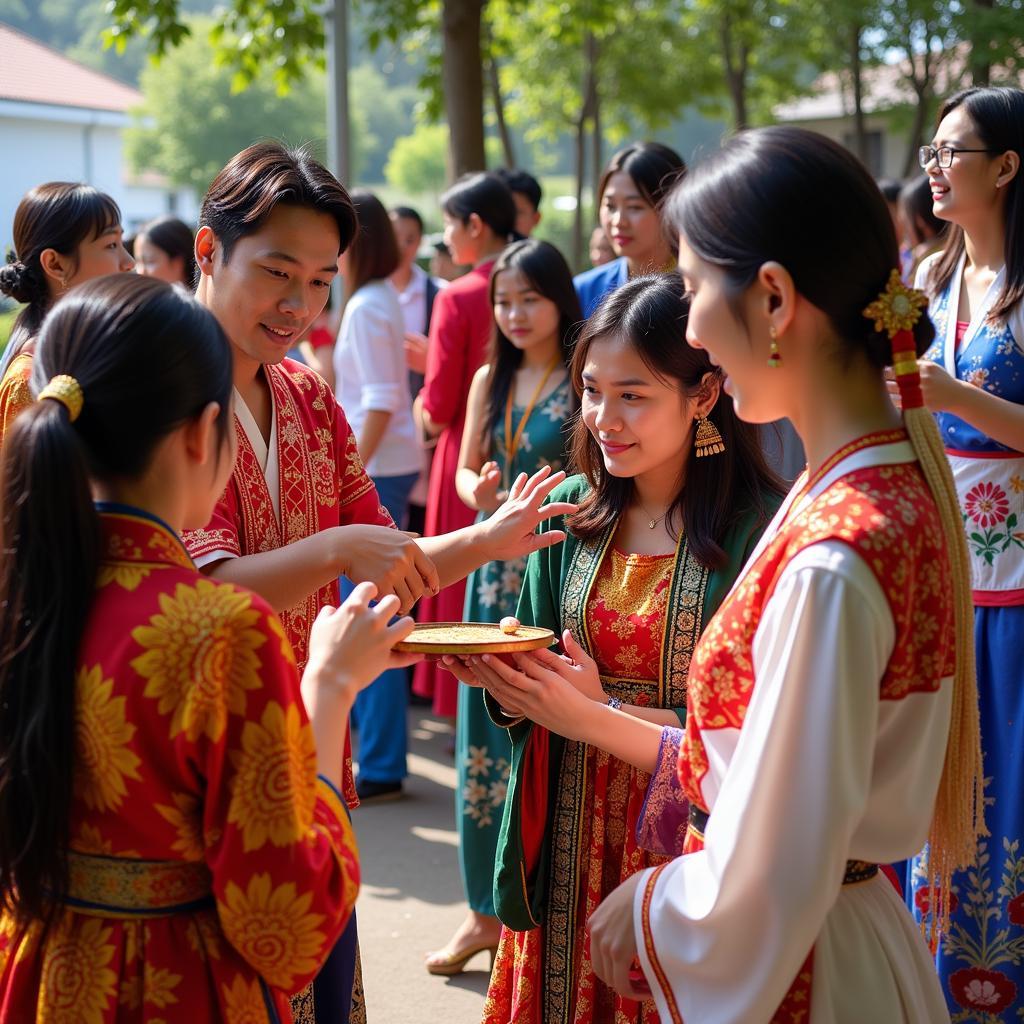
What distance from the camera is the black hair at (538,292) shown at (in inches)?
160

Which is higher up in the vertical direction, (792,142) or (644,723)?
(792,142)

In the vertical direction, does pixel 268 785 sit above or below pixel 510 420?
below

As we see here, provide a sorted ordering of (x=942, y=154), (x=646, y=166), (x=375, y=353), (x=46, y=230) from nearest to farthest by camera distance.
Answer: (x=942, y=154)
(x=46, y=230)
(x=646, y=166)
(x=375, y=353)

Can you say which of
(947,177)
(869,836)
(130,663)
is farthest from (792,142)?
(947,177)

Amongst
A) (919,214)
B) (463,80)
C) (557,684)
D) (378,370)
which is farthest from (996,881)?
(463,80)

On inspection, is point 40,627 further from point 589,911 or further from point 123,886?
point 589,911

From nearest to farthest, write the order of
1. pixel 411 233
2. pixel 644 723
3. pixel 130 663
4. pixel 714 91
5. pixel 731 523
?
pixel 130 663 < pixel 644 723 < pixel 731 523 < pixel 411 233 < pixel 714 91

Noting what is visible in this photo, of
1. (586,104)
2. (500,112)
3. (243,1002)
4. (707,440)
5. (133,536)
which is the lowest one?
(243,1002)

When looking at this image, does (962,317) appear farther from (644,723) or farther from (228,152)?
(228,152)

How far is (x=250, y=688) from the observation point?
1.45 metres

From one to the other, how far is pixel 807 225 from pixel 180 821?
1.05 m

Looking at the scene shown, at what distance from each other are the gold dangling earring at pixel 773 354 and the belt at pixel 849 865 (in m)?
0.62

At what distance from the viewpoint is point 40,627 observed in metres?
1.45

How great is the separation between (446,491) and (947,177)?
241cm
